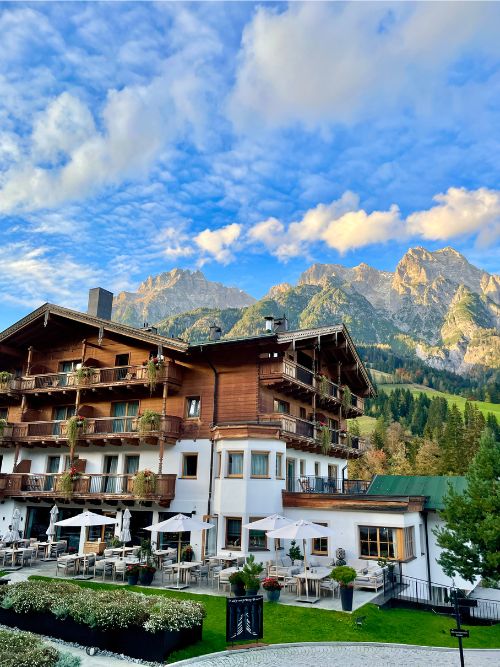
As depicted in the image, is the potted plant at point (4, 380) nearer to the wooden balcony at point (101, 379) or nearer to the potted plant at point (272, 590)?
the wooden balcony at point (101, 379)

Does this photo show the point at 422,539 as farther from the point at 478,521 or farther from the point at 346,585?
the point at 346,585

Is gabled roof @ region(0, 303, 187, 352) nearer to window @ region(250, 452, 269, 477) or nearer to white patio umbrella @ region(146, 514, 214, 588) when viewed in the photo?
window @ region(250, 452, 269, 477)

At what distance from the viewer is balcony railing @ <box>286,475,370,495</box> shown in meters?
28.7

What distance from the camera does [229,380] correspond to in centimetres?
2786

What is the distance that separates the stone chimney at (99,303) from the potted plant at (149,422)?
11003 millimetres

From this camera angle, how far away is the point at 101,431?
1174 inches

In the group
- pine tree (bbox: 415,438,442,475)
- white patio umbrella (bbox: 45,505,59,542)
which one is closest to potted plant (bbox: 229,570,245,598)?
white patio umbrella (bbox: 45,505,59,542)

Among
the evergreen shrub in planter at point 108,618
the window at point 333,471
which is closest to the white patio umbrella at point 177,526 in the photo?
the evergreen shrub in planter at point 108,618

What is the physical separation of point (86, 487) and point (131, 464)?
2527 millimetres

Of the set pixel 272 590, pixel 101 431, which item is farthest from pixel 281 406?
pixel 272 590

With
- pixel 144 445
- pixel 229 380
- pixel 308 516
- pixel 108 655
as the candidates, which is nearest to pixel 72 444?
pixel 144 445

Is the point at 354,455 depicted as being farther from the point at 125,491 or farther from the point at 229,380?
the point at 125,491

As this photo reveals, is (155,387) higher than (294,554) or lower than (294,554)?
higher

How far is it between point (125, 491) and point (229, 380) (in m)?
7.41
